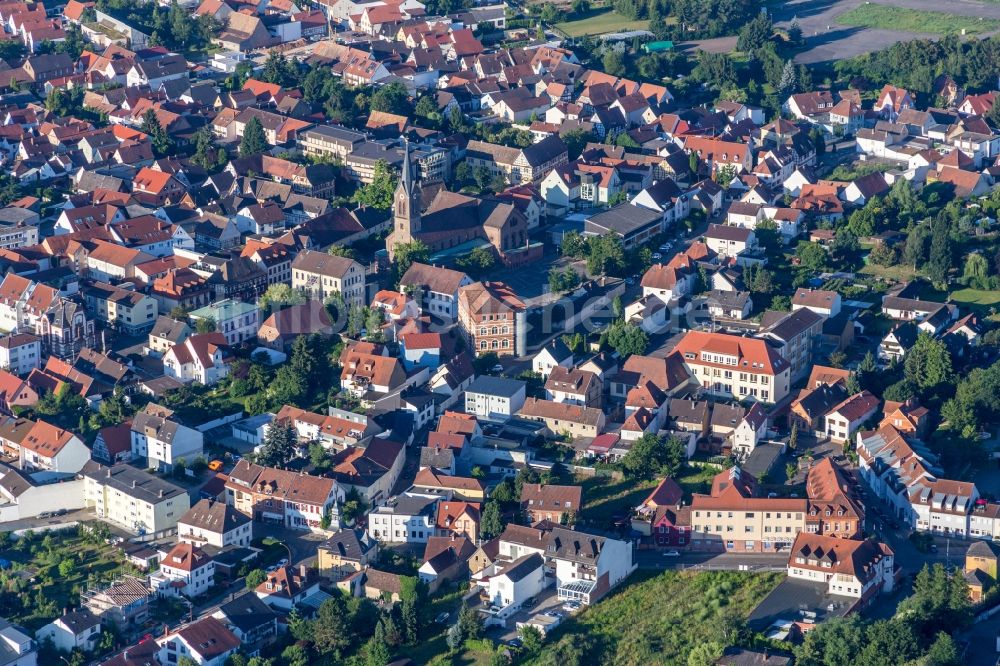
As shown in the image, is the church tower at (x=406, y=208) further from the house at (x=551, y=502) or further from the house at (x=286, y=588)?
the house at (x=286, y=588)

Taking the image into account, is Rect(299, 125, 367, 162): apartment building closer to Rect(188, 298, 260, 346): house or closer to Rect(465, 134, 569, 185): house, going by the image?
Rect(465, 134, 569, 185): house

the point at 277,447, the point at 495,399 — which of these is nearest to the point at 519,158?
the point at 495,399

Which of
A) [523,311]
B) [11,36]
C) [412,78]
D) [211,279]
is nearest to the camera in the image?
[523,311]

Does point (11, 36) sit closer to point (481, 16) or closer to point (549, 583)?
point (481, 16)

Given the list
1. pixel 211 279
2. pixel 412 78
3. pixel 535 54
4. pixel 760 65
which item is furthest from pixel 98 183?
pixel 760 65

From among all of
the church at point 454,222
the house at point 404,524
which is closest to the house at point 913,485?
the house at point 404,524

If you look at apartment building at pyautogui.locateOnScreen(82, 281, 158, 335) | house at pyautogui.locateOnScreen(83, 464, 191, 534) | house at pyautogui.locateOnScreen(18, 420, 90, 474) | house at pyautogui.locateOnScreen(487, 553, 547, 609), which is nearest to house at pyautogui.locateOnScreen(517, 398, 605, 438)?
house at pyautogui.locateOnScreen(487, 553, 547, 609)
